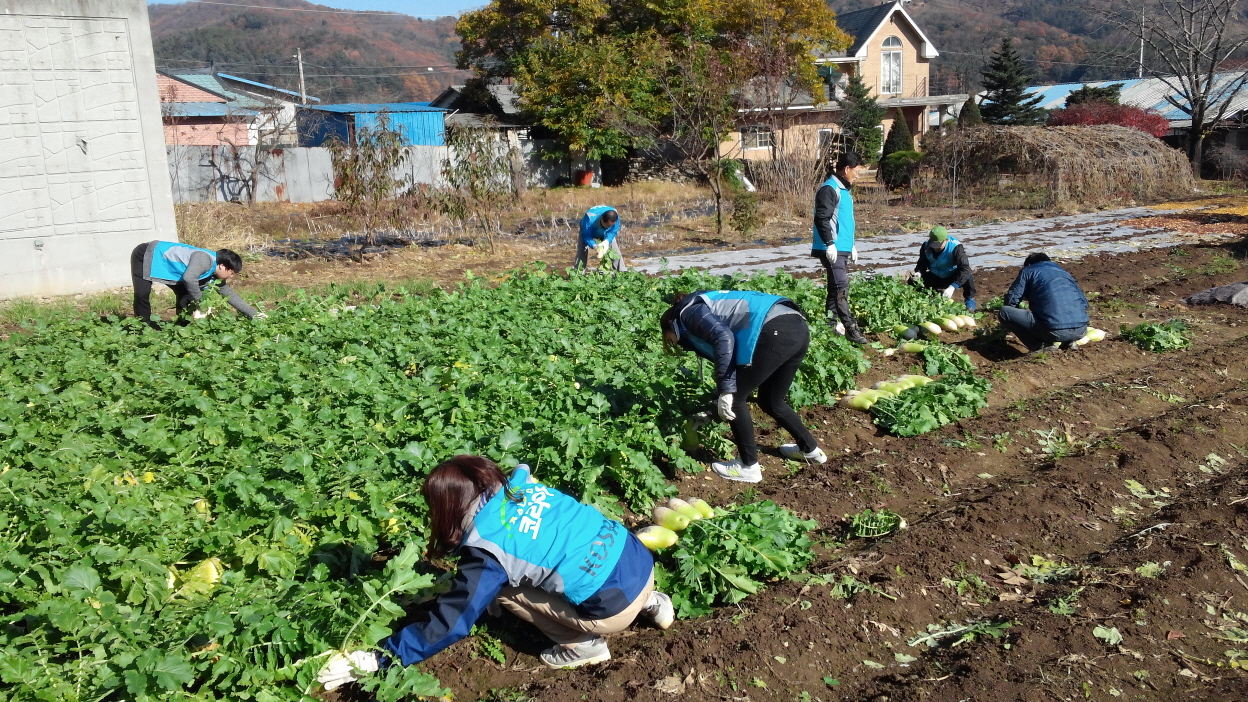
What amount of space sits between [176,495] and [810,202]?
18.8 metres

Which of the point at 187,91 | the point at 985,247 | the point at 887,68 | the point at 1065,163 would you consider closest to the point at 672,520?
the point at 985,247

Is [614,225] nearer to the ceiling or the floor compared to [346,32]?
nearer to the floor

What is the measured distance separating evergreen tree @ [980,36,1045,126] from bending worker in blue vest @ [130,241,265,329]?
37.6 meters

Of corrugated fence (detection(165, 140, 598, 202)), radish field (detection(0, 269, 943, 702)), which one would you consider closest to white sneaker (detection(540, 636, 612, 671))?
radish field (detection(0, 269, 943, 702))

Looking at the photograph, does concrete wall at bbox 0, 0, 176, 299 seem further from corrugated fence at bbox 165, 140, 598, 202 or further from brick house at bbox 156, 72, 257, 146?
brick house at bbox 156, 72, 257, 146

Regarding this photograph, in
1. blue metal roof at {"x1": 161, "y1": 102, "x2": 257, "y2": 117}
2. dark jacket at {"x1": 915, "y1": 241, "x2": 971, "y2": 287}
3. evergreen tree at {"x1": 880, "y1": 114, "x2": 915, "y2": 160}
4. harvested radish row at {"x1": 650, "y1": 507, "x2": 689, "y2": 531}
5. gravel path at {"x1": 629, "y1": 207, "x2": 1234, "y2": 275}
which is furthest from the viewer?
blue metal roof at {"x1": 161, "y1": 102, "x2": 257, "y2": 117}

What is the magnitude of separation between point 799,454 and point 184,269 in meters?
5.87

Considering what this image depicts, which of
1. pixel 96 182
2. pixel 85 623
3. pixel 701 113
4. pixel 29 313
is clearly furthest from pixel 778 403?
pixel 701 113

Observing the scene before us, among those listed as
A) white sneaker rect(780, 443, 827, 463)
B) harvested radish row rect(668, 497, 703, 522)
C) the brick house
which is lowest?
white sneaker rect(780, 443, 827, 463)

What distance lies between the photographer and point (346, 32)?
11194 centimetres

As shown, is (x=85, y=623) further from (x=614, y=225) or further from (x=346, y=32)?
(x=346, y=32)

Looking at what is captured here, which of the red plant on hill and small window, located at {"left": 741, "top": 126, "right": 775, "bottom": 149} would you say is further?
small window, located at {"left": 741, "top": 126, "right": 775, "bottom": 149}

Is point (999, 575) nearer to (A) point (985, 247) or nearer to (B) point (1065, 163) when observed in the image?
(A) point (985, 247)

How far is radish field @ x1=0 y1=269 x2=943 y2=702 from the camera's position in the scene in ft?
10.8
